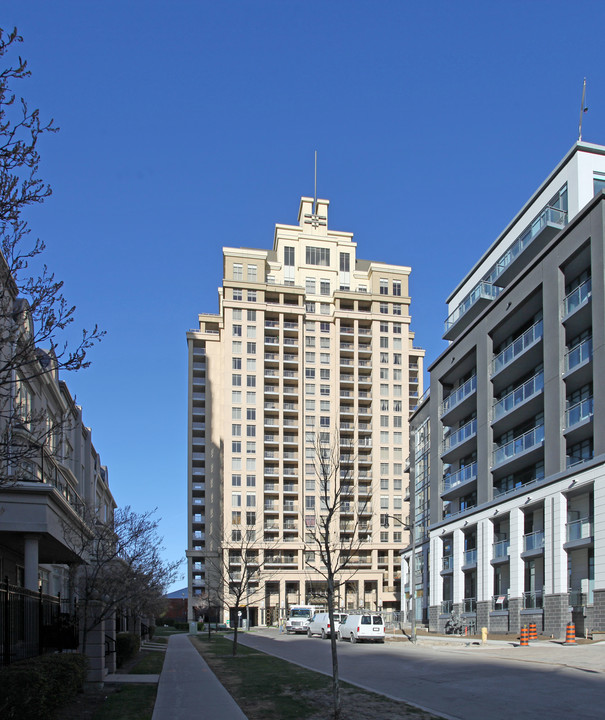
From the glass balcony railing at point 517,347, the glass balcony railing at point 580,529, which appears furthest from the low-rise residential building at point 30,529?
the glass balcony railing at point 517,347

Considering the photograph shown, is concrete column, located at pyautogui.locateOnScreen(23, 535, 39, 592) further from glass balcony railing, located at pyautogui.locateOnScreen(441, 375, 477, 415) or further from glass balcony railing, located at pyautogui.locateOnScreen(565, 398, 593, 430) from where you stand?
glass balcony railing, located at pyautogui.locateOnScreen(441, 375, 477, 415)

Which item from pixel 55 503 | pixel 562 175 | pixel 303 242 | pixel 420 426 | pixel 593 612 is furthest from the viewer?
pixel 303 242

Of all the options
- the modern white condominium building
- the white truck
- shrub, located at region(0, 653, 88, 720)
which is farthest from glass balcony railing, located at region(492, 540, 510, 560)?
shrub, located at region(0, 653, 88, 720)

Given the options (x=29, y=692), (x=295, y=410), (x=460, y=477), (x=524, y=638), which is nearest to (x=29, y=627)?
(x=29, y=692)

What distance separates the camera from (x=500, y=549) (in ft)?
146

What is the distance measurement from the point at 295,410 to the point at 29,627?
86.2 meters

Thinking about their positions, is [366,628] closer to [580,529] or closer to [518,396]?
[580,529]

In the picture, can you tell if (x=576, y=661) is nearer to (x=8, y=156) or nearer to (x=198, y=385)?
(x=8, y=156)

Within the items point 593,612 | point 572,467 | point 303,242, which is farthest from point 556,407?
point 303,242

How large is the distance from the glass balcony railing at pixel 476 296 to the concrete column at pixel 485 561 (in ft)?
49.4

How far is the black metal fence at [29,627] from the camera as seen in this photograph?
14.4 metres

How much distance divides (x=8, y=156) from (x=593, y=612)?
31.9 meters

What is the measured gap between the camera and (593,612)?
32.8 meters

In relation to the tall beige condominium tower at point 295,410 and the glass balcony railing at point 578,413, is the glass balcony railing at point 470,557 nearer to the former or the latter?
the glass balcony railing at point 578,413
